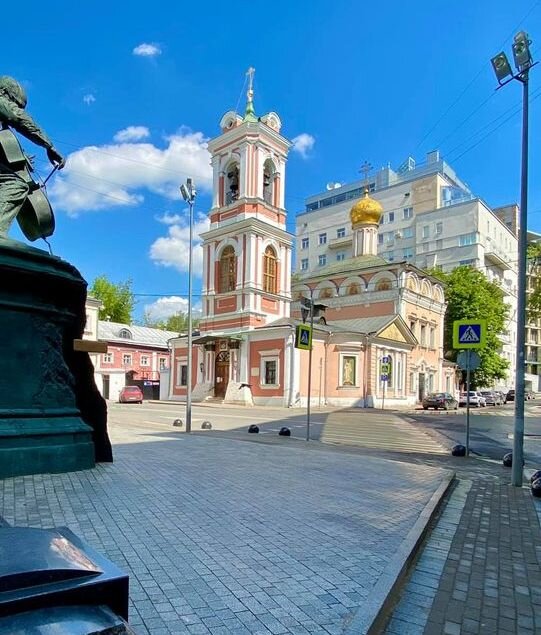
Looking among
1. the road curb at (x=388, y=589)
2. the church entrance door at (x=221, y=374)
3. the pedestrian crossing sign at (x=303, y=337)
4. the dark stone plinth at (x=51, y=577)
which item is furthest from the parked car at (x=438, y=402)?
the dark stone plinth at (x=51, y=577)

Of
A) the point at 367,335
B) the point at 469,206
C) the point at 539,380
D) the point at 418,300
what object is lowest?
the point at 539,380

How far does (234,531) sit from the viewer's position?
4.30 m

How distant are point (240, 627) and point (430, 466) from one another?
294 inches

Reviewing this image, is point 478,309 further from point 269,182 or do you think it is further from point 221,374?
point 221,374

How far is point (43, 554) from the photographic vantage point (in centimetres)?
159

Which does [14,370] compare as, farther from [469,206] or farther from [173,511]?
[469,206]

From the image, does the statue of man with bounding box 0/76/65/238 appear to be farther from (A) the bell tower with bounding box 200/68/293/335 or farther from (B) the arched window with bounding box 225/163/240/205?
(B) the arched window with bounding box 225/163/240/205

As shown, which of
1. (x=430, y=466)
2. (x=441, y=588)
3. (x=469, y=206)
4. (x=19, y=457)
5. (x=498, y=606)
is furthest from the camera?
(x=469, y=206)

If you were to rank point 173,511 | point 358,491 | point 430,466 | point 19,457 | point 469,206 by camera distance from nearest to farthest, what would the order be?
1. point 173,511
2. point 19,457
3. point 358,491
4. point 430,466
5. point 469,206

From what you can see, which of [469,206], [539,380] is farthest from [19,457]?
[539,380]

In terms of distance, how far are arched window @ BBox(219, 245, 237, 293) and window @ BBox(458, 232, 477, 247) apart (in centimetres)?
3786

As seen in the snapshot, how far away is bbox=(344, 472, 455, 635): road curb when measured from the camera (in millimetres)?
2779

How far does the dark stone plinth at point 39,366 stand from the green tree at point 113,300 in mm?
53246

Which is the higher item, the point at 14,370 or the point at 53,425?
the point at 14,370
